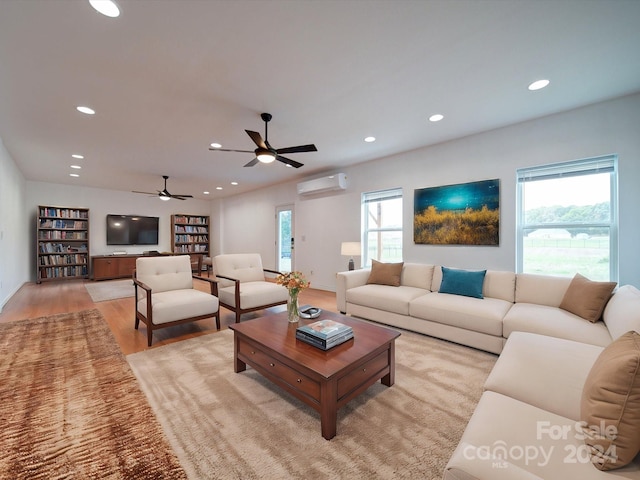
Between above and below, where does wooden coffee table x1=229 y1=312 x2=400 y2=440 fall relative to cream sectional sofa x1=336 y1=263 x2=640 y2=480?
below

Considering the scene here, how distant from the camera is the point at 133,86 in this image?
2576 mm

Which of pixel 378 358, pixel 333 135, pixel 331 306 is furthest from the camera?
pixel 331 306

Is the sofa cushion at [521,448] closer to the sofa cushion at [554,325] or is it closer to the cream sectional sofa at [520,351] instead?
the cream sectional sofa at [520,351]

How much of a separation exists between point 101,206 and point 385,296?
847cm

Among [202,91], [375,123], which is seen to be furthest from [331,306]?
[202,91]

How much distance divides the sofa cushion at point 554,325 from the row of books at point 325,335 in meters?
1.61

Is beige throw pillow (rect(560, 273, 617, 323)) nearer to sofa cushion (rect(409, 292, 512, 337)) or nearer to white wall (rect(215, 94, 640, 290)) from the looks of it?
sofa cushion (rect(409, 292, 512, 337))

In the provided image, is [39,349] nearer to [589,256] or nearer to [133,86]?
[133,86]

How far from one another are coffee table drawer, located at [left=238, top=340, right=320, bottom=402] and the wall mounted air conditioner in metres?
3.81

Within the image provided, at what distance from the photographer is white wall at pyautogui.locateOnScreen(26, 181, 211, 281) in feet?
22.5

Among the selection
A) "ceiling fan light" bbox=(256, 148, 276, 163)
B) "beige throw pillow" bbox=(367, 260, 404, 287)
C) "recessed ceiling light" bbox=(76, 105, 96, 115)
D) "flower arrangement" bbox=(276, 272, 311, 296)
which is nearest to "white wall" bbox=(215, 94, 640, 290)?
"beige throw pillow" bbox=(367, 260, 404, 287)

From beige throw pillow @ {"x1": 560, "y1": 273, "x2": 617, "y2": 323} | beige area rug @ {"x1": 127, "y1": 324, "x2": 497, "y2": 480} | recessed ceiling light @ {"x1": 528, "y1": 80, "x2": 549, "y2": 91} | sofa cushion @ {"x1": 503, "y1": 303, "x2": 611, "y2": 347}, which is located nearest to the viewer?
beige area rug @ {"x1": 127, "y1": 324, "x2": 497, "y2": 480}

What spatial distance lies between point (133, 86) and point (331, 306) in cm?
372

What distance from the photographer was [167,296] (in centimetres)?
321
